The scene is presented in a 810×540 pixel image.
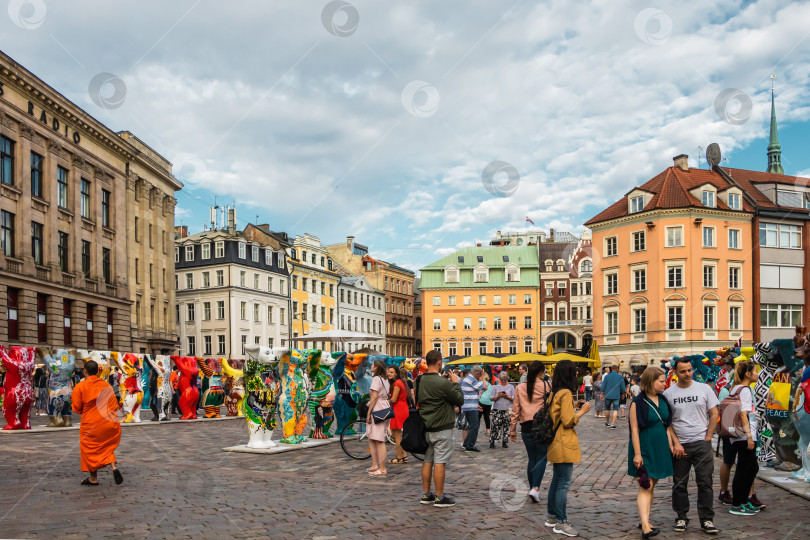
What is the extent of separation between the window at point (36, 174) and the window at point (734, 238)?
41.1m

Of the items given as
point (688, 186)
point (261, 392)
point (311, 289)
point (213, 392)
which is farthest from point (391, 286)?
point (261, 392)

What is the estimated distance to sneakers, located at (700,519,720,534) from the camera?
24.9 ft

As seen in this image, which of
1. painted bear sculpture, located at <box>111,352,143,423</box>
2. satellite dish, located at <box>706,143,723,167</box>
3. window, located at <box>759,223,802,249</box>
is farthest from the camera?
satellite dish, located at <box>706,143,723,167</box>

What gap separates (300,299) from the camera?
73625 mm

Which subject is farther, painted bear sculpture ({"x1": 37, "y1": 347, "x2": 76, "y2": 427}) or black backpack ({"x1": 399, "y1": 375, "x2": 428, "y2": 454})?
painted bear sculpture ({"x1": 37, "y1": 347, "x2": 76, "y2": 427})

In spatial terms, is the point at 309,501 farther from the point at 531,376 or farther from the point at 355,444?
the point at 355,444

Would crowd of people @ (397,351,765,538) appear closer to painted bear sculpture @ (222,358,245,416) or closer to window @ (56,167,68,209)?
painted bear sculpture @ (222,358,245,416)

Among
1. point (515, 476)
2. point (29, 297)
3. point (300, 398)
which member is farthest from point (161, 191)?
point (515, 476)

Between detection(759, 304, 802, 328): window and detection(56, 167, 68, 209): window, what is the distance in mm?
42544

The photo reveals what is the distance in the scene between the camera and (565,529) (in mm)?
7605

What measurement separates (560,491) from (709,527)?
57.9 inches

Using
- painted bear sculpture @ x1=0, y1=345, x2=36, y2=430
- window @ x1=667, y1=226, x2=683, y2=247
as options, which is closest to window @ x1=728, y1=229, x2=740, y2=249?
window @ x1=667, y1=226, x2=683, y2=247

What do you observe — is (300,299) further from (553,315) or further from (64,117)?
(64,117)

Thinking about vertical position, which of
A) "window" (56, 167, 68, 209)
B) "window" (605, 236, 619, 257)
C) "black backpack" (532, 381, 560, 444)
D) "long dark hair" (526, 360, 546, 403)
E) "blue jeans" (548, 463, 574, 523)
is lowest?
"blue jeans" (548, 463, 574, 523)
